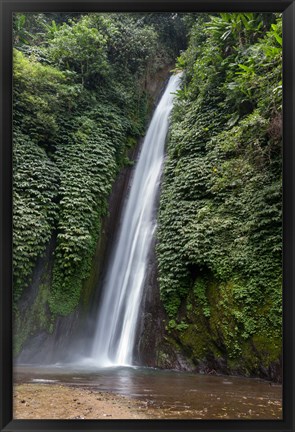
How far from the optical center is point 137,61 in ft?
37.0

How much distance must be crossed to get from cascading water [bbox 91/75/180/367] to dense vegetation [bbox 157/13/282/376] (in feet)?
2.55

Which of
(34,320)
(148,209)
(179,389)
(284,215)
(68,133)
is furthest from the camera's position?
(68,133)

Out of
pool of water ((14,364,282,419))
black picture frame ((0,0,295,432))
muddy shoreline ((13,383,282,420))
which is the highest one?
black picture frame ((0,0,295,432))

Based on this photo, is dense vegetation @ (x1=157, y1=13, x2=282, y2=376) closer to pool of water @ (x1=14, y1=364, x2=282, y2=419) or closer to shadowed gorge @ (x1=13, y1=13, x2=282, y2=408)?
shadowed gorge @ (x1=13, y1=13, x2=282, y2=408)

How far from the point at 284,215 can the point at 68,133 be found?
21.9ft

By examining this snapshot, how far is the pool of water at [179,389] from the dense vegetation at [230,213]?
65cm

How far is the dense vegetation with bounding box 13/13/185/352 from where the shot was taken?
7.22m

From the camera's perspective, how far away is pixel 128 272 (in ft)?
25.5

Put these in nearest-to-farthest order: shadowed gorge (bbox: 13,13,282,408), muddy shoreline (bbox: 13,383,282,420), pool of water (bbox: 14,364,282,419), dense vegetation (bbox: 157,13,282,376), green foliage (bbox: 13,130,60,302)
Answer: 1. muddy shoreline (bbox: 13,383,282,420)
2. pool of water (bbox: 14,364,282,419)
3. dense vegetation (bbox: 157,13,282,376)
4. shadowed gorge (bbox: 13,13,282,408)
5. green foliage (bbox: 13,130,60,302)

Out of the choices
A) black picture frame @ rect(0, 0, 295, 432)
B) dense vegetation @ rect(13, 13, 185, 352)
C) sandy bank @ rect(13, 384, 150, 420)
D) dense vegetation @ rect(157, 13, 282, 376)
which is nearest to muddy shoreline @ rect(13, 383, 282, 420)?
sandy bank @ rect(13, 384, 150, 420)

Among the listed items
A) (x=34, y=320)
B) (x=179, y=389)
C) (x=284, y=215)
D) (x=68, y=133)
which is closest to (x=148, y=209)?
(x=68, y=133)

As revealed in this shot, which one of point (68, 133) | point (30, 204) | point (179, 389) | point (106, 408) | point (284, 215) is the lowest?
point (179, 389)

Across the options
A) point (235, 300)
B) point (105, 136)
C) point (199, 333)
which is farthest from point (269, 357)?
point (105, 136)

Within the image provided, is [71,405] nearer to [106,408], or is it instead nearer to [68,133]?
[106,408]
